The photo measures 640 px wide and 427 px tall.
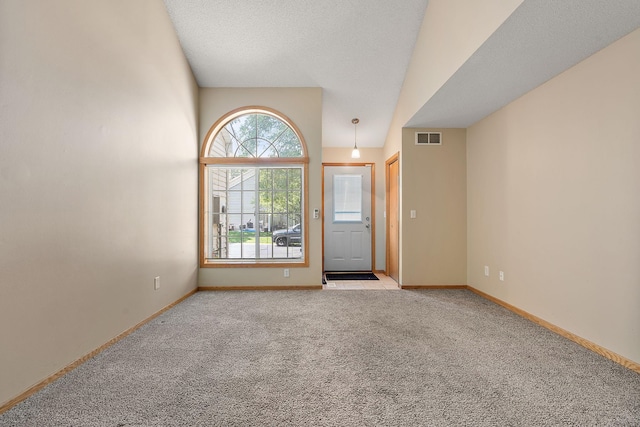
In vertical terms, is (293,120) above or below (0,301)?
above

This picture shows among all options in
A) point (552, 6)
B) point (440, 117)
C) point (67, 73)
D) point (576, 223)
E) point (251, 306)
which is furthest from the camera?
point (440, 117)

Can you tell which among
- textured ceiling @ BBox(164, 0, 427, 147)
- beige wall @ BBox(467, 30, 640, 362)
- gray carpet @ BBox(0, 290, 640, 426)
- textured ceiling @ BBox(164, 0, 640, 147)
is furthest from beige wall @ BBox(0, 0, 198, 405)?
beige wall @ BBox(467, 30, 640, 362)

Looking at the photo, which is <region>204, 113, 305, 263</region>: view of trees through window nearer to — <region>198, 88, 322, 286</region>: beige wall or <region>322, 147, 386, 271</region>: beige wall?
<region>198, 88, 322, 286</region>: beige wall

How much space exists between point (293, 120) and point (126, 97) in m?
2.24

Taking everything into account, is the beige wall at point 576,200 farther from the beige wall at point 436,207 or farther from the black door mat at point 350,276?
the black door mat at point 350,276

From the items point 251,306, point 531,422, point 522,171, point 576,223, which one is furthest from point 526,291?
point 251,306

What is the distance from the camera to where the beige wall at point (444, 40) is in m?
2.26

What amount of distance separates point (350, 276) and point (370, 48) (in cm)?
363

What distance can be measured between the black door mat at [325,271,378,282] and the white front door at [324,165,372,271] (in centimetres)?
17

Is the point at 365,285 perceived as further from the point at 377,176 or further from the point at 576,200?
the point at 576,200

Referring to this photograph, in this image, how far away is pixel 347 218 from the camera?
19.9 feet

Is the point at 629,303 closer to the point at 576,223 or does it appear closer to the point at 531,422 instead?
the point at 576,223

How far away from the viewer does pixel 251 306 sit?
372 cm

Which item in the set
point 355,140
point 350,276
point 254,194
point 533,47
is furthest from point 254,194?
point 533,47
